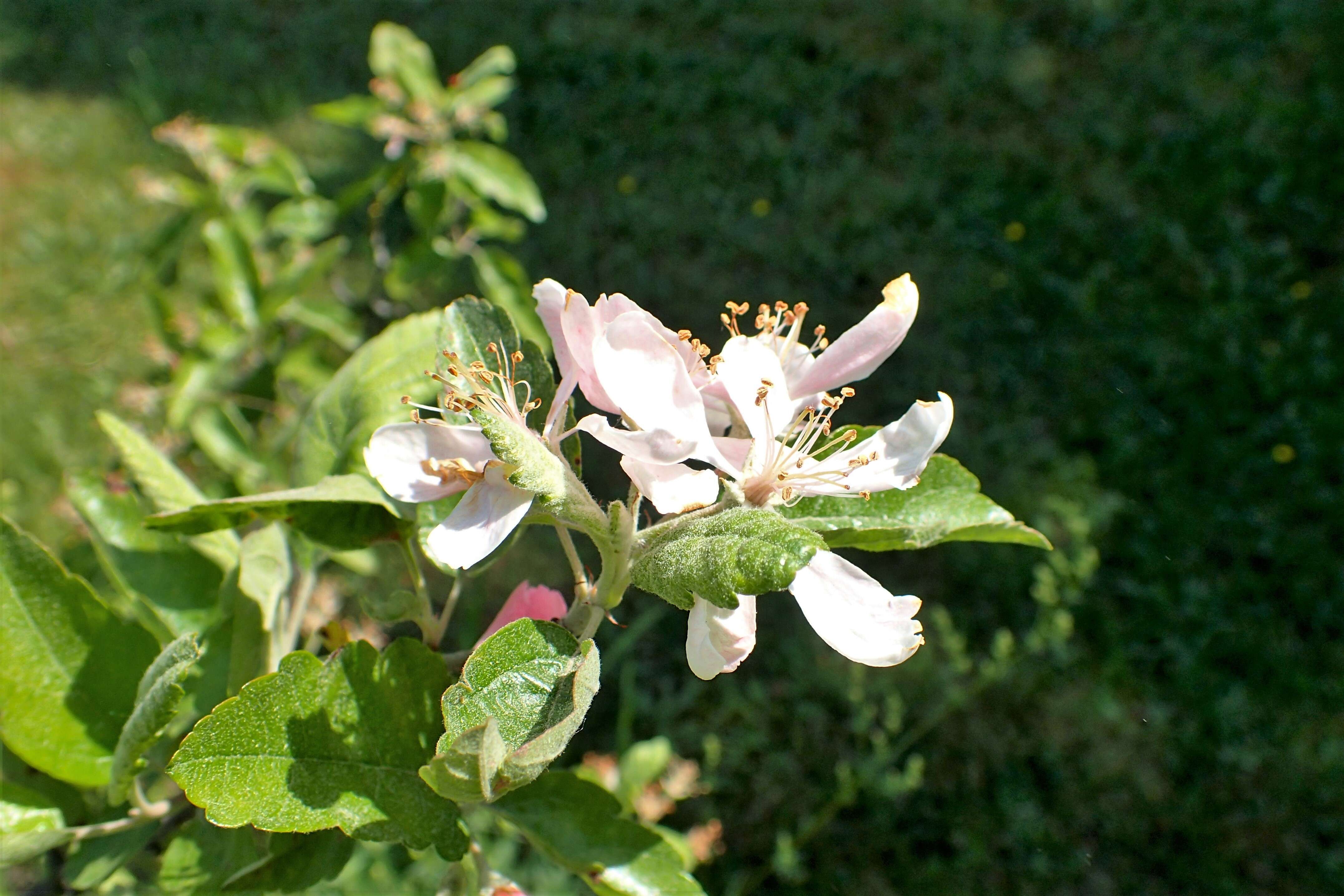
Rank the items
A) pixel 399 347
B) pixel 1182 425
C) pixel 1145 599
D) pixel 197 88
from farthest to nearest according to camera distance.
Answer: pixel 197 88, pixel 1182 425, pixel 1145 599, pixel 399 347

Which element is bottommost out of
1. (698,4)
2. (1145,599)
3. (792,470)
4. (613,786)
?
(1145,599)

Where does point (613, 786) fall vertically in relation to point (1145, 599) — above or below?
above

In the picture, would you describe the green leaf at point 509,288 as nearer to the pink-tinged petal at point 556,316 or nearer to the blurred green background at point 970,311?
the blurred green background at point 970,311

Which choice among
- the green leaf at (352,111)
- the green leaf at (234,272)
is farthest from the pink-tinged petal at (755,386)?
the green leaf at (352,111)

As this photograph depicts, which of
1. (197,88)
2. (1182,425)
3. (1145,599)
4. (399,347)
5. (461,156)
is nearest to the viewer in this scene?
(399,347)

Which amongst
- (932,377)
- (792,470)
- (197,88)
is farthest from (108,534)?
(197,88)

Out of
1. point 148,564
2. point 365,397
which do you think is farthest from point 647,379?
point 148,564

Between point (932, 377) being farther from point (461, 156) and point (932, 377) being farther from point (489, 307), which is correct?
point (489, 307)

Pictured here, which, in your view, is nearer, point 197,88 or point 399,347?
point 399,347
